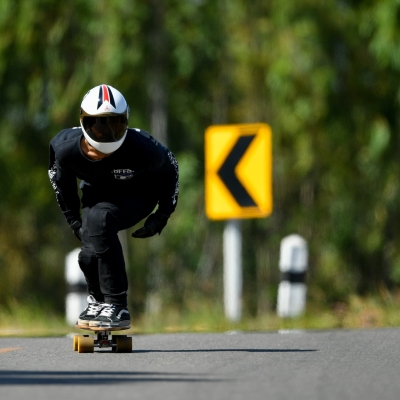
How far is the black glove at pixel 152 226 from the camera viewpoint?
22.5 ft

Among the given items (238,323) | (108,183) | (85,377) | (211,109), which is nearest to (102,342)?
(108,183)

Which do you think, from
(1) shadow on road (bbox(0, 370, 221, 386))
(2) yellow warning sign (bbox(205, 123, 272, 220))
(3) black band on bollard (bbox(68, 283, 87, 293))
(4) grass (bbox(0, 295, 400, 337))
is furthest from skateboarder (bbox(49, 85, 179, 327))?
(2) yellow warning sign (bbox(205, 123, 272, 220))

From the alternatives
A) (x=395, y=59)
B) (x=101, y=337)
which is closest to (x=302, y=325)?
(x=101, y=337)

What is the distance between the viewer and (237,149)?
391 inches

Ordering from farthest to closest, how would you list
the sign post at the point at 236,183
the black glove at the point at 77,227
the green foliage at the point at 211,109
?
the green foliage at the point at 211,109, the sign post at the point at 236,183, the black glove at the point at 77,227

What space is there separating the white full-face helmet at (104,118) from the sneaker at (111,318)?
0.97 metres

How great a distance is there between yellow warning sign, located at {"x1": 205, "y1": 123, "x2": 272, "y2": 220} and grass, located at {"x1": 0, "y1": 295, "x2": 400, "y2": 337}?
38.1 inches

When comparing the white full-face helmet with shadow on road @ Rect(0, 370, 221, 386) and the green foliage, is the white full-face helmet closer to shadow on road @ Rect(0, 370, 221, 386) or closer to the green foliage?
shadow on road @ Rect(0, 370, 221, 386)

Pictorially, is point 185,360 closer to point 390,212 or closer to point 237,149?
point 237,149

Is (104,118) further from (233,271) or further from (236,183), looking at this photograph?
(233,271)

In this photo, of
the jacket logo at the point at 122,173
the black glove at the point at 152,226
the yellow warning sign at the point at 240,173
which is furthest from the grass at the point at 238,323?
the jacket logo at the point at 122,173

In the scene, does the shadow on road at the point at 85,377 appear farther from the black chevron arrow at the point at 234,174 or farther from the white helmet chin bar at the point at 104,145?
the black chevron arrow at the point at 234,174

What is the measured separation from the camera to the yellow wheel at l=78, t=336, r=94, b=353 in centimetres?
651

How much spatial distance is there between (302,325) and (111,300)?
3.06m
